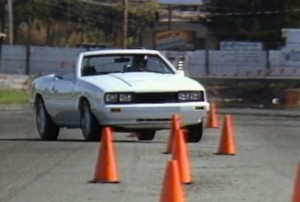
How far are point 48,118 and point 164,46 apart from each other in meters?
61.9

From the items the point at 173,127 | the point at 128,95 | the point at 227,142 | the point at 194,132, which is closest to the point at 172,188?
the point at 173,127

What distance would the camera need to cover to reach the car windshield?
18969mm

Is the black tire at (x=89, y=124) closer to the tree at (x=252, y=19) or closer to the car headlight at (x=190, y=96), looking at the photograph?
the car headlight at (x=190, y=96)

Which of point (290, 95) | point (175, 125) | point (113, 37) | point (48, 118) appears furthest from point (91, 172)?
point (113, 37)

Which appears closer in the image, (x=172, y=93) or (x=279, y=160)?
(x=279, y=160)

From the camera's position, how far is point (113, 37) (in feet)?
331

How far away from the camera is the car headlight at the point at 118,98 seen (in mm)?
17656

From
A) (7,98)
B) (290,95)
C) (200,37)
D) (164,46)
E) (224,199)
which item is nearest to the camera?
(224,199)

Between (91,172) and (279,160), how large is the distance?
11.0ft

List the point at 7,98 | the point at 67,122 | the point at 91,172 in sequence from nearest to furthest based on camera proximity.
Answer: the point at 91,172
the point at 67,122
the point at 7,98

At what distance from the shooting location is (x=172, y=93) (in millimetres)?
17766

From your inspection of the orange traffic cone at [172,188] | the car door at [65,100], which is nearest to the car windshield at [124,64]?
the car door at [65,100]

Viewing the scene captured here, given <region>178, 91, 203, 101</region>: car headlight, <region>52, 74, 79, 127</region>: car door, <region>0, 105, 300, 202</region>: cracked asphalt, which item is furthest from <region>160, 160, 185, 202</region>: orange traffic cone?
<region>52, 74, 79, 127</region>: car door

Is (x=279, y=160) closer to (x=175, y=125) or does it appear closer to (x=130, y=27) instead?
(x=175, y=125)
